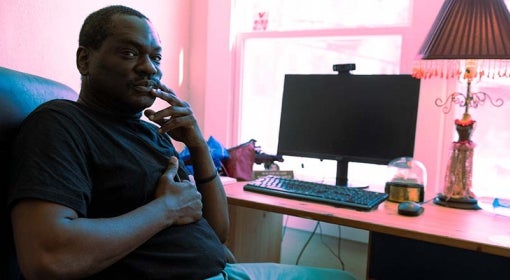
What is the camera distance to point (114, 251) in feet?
2.87

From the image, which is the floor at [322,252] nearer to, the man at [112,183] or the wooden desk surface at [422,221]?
the wooden desk surface at [422,221]

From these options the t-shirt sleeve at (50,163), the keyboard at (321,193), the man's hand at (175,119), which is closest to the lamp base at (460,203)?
the keyboard at (321,193)

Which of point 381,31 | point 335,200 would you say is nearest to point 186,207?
point 335,200

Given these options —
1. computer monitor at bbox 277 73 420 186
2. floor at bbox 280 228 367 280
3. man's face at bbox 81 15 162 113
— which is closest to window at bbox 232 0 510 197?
computer monitor at bbox 277 73 420 186

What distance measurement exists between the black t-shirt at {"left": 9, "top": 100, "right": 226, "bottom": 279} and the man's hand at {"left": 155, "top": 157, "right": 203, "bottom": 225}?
0.02m

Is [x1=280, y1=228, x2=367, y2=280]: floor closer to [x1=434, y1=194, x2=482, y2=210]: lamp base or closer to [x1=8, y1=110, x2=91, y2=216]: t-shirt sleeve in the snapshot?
[x1=434, y1=194, x2=482, y2=210]: lamp base

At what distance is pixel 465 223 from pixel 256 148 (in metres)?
1.09

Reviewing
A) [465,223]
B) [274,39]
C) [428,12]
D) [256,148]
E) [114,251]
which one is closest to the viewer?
[114,251]

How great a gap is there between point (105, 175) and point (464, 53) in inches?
47.9

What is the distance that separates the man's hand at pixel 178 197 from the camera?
3.51 feet

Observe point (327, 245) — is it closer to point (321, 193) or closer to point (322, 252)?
point (322, 252)

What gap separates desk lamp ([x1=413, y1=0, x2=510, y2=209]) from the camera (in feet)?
4.59

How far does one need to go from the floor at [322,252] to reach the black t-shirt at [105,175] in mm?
1283

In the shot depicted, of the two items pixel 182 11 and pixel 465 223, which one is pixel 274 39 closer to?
pixel 182 11
